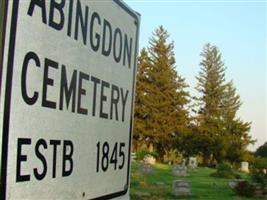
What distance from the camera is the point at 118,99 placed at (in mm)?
1589

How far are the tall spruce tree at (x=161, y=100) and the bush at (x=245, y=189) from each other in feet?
95.0

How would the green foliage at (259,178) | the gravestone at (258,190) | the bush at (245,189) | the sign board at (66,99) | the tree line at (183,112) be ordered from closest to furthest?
the sign board at (66,99), the bush at (245,189), the gravestone at (258,190), the green foliage at (259,178), the tree line at (183,112)

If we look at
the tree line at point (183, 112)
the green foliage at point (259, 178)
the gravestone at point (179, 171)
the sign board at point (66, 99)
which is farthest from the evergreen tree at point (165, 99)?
the sign board at point (66, 99)

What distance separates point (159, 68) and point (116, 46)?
46.5 metres

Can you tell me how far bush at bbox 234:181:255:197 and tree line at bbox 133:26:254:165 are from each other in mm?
27721

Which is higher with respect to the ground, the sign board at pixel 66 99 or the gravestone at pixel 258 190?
the sign board at pixel 66 99

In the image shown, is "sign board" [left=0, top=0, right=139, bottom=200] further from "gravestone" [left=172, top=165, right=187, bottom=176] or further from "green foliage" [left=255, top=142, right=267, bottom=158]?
"green foliage" [left=255, top=142, right=267, bottom=158]

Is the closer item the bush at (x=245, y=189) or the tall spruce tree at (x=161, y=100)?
the bush at (x=245, y=189)

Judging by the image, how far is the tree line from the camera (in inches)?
1832

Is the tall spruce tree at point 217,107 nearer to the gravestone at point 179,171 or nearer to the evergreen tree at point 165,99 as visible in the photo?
the evergreen tree at point 165,99

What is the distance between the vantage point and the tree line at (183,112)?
46.5m

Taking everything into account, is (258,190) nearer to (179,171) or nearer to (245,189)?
(245,189)

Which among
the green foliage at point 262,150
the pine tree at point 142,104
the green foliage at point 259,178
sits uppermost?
the pine tree at point 142,104

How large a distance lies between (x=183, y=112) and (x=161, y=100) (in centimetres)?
219
